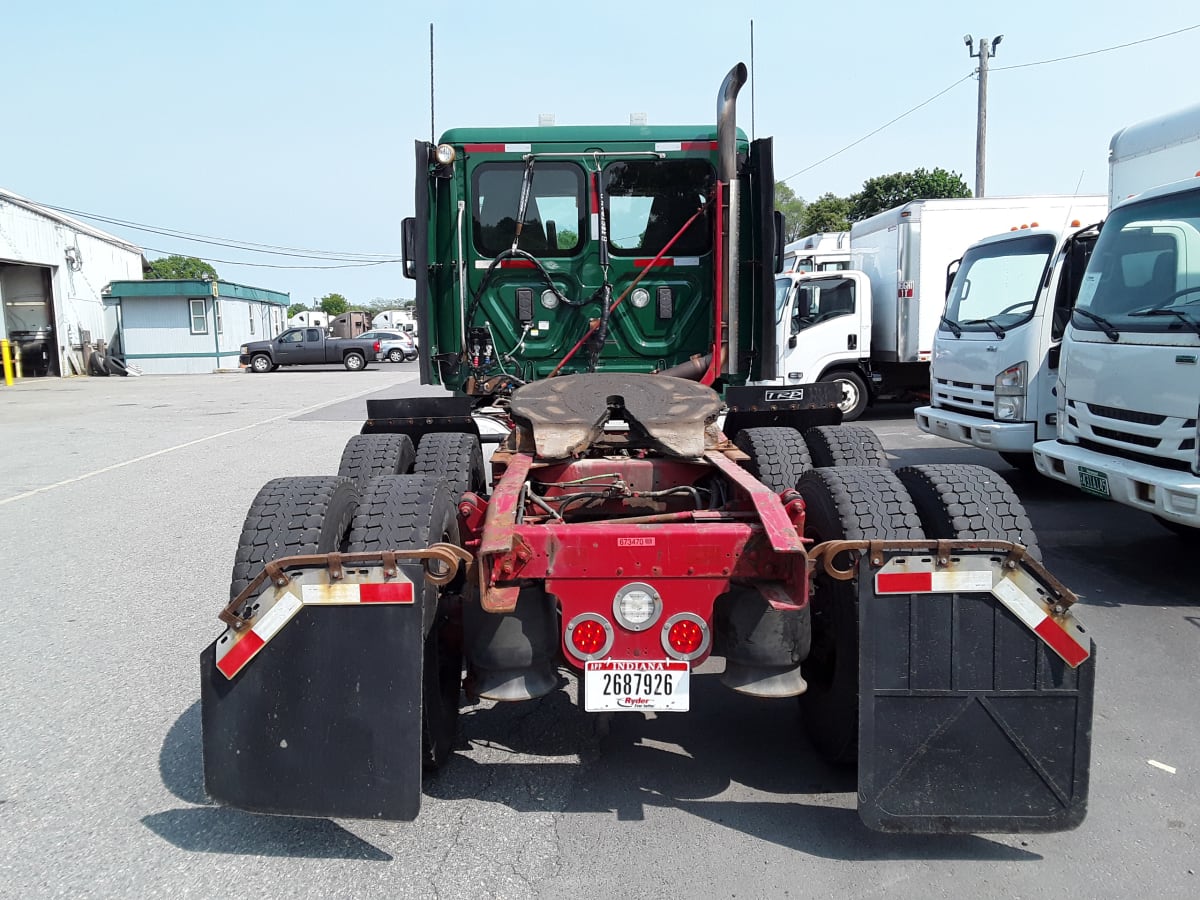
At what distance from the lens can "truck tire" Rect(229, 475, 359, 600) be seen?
341cm

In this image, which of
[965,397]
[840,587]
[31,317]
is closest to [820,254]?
[965,397]

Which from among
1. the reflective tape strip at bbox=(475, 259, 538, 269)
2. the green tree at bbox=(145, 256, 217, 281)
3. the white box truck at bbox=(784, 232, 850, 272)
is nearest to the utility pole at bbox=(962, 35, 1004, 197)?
the white box truck at bbox=(784, 232, 850, 272)

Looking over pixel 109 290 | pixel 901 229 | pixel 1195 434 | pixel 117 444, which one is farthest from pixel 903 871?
pixel 109 290

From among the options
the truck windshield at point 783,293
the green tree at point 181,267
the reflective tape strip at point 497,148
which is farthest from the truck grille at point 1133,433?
the green tree at point 181,267

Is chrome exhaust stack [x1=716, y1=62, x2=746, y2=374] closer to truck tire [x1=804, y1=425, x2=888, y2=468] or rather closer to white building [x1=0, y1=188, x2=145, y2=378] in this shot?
truck tire [x1=804, y1=425, x2=888, y2=468]

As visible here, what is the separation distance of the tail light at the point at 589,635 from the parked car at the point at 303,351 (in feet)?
119

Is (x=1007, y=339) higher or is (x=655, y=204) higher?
(x=655, y=204)

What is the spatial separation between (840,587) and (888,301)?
1231cm

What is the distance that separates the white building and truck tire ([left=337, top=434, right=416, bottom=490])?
32460mm

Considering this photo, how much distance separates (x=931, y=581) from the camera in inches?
115

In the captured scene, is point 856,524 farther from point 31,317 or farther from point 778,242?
point 31,317

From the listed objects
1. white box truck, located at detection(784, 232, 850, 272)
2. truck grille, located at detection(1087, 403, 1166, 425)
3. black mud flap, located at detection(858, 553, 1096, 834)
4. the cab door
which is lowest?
black mud flap, located at detection(858, 553, 1096, 834)

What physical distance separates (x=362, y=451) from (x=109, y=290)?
36.8 m

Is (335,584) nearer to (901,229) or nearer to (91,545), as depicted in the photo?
(91,545)
